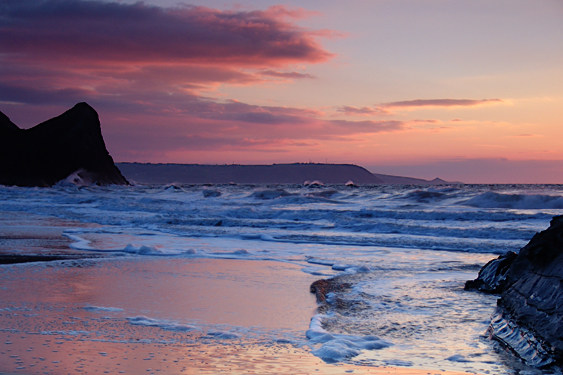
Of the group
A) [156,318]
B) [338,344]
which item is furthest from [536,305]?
[156,318]

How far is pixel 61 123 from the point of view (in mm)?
83812

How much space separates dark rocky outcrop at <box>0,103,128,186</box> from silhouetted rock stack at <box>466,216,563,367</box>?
7826cm

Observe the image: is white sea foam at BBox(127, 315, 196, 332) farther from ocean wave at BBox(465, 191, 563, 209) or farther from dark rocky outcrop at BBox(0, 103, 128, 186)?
dark rocky outcrop at BBox(0, 103, 128, 186)

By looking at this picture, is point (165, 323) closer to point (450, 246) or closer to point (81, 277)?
point (81, 277)

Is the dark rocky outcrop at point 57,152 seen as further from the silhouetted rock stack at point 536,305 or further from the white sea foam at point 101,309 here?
the silhouetted rock stack at point 536,305

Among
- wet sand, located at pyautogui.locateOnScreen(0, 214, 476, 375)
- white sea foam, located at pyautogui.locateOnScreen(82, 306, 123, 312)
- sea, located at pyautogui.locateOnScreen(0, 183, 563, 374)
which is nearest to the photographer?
wet sand, located at pyautogui.locateOnScreen(0, 214, 476, 375)

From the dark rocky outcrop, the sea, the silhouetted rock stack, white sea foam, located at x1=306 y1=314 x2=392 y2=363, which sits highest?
the dark rocky outcrop

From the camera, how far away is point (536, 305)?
4.05m

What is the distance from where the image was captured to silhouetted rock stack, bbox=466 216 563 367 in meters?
3.62

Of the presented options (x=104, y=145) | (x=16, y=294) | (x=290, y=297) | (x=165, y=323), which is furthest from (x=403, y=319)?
(x=104, y=145)

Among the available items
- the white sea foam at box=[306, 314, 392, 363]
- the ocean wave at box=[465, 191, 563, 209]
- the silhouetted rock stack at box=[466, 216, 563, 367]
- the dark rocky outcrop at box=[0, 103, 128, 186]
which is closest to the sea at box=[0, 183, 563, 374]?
the white sea foam at box=[306, 314, 392, 363]

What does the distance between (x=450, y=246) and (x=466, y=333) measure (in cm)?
809

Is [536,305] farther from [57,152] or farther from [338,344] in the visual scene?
[57,152]

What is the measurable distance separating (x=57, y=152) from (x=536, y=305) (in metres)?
83.5
